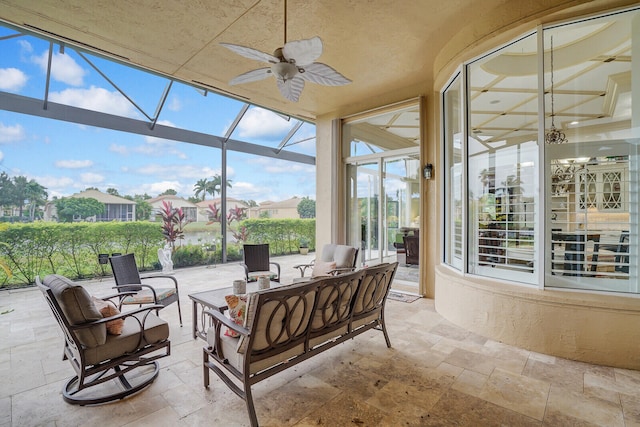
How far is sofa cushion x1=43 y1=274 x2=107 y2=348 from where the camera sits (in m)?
2.00

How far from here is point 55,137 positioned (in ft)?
19.8

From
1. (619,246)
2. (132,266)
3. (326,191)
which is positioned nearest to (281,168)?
(326,191)

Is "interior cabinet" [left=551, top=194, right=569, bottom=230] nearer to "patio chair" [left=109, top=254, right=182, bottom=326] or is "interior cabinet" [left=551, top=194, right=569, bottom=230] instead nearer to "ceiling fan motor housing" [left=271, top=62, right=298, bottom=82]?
"ceiling fan motor housing" [left=271, top=62, right=298, bottom=82]

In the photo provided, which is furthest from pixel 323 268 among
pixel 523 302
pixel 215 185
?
pixel 215 185

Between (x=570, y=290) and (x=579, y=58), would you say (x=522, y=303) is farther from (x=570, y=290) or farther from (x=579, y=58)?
(x=579, y=58)

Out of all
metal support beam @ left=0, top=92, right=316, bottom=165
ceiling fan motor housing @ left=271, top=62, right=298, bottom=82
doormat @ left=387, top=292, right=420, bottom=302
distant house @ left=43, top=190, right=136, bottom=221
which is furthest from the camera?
distant house @ left=43, top=190, right=136, bottom=221

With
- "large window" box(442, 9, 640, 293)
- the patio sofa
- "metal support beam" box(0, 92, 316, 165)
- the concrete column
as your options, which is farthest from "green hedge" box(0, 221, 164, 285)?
the concrete column

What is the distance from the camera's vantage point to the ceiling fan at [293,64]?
2.44m

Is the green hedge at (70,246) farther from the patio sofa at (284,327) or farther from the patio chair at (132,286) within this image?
the patio sofa at (284,327)

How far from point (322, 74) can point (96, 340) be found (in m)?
2.89

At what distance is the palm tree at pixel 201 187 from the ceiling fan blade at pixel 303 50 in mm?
6665

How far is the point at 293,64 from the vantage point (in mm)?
2652

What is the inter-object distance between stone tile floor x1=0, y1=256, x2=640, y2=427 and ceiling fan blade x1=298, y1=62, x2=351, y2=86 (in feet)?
9.08

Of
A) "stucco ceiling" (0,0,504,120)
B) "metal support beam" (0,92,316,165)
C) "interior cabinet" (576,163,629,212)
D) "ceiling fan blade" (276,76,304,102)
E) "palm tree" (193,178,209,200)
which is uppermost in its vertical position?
"stucco ceiling" (0,0,504,120)
